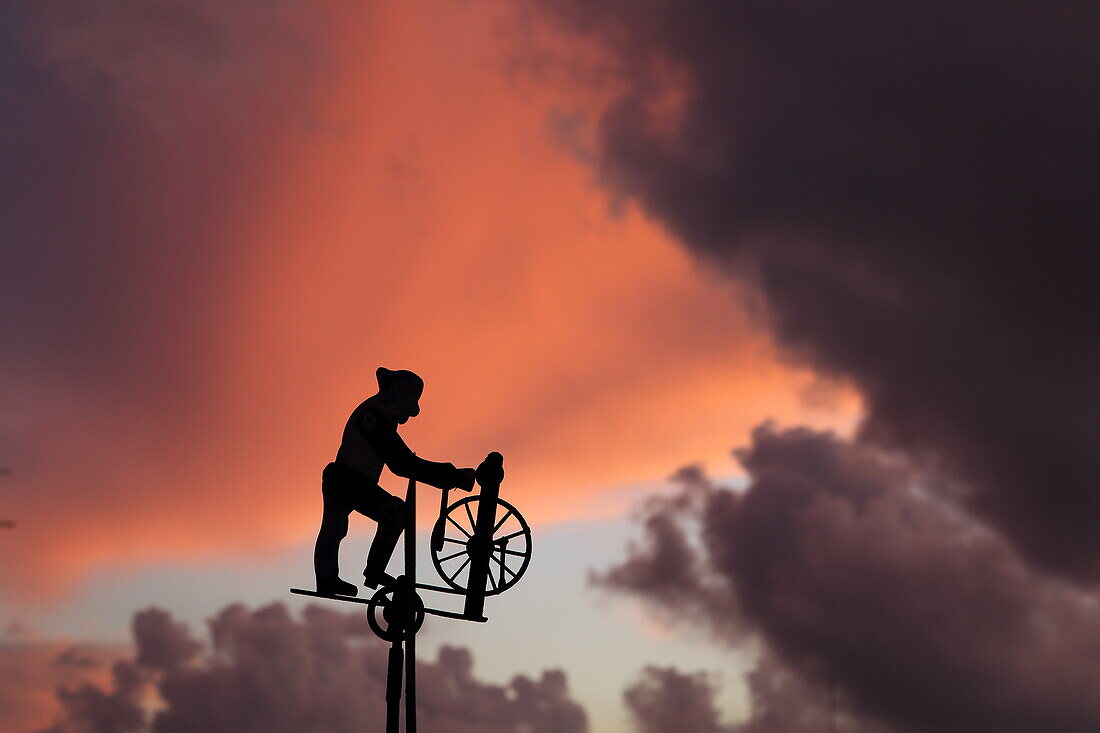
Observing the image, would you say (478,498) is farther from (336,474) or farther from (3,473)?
(3,473)

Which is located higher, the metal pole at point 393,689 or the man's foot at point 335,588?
the man's foot at point 335,588

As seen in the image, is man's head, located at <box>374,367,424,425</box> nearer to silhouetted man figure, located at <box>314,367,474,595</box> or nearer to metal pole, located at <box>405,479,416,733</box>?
silhouetted man figure, located at <box>314,367,474,595</box>

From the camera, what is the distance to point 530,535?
54.9 ft

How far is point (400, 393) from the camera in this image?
1619 centimetres

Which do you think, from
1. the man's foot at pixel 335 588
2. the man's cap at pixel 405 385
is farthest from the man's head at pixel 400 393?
the man's foot at pixel 335 588

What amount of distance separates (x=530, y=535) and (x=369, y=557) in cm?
195

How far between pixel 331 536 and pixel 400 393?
1.71m

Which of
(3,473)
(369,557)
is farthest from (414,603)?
(3,473)

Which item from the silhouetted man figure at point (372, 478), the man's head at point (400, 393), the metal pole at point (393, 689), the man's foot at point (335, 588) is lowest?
the metal pole at point (393, 689)

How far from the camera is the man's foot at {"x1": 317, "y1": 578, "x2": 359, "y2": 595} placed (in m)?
15.6

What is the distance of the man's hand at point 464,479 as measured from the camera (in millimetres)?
16094

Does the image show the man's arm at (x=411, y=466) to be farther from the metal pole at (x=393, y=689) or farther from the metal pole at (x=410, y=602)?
the metal pole at (x=393, y=689)

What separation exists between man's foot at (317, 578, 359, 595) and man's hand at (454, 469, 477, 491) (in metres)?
1.56


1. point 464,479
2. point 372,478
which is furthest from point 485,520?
point 372,478
